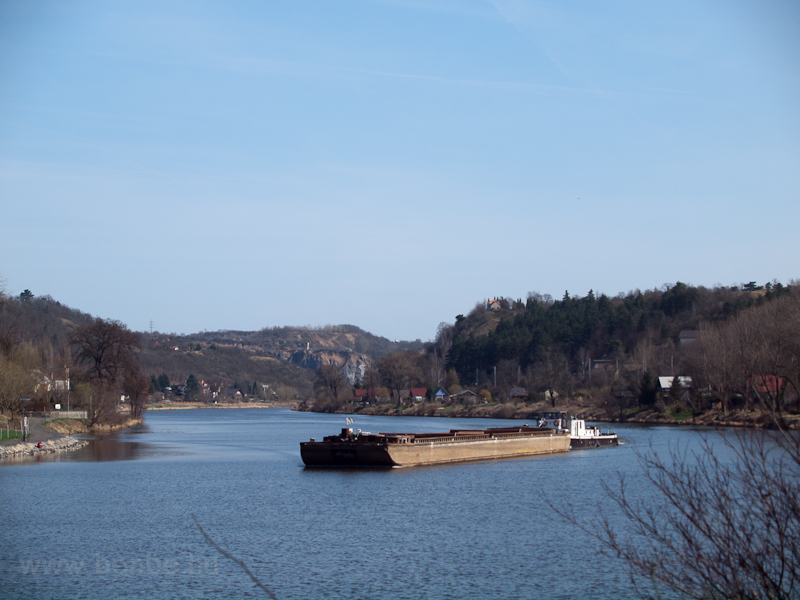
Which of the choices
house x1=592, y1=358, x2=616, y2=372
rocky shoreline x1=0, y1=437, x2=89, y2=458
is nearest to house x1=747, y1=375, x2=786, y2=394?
rocky shoreline x1=0, y1=437, x2=89, y2=458

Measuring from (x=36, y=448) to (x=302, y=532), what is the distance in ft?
121

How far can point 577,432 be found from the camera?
66.8 meters

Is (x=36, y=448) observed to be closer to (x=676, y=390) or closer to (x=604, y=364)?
(x=676, y=390)

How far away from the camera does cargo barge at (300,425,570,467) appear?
4616 centimetres

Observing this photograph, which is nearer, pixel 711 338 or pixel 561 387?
pixel 711 338

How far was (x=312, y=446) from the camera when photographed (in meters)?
47.8

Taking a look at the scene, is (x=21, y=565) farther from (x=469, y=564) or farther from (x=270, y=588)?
(x=469, y=564)

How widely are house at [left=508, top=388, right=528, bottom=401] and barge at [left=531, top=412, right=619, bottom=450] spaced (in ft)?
202

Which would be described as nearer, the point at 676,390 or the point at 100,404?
the point at 100,404

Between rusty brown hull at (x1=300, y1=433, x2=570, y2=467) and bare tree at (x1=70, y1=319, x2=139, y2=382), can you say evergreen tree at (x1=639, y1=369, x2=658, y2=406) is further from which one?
bare tree at (x1=70, y1=319, x2=139, y2=382)

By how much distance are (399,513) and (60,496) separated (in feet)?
54.1

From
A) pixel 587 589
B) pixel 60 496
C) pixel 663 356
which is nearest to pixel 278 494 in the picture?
pixel 60 496

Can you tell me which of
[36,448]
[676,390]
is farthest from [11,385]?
[676,390]

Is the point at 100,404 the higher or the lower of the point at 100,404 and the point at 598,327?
the lower
